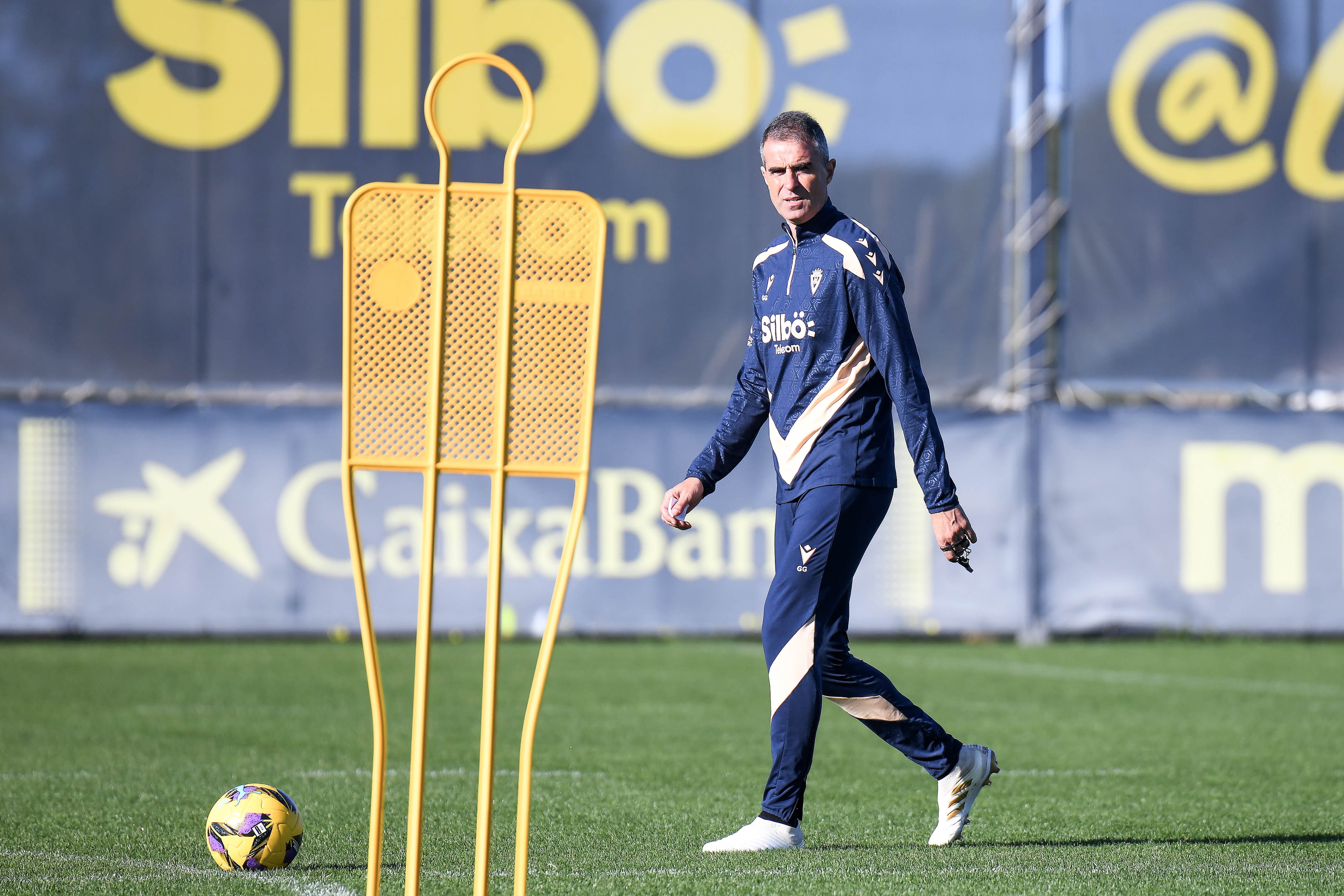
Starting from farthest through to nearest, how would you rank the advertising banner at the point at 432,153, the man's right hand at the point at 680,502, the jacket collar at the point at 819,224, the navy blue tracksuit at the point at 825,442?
the advertising banner at the point at 432,153
the man's right hand at the point at 680,502
the jacket collar at the point at 819,224
the navy blue tracksuit at the point at 825,442

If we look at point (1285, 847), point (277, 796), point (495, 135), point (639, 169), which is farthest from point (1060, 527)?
point (277, 796)

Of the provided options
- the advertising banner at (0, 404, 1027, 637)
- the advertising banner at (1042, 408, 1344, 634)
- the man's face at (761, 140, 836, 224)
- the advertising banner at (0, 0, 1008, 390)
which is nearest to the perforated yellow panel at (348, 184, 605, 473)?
the man's face at (761, 140, 836, 224)

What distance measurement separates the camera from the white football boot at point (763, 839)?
4.34 m

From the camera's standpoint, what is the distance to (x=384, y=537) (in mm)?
12742

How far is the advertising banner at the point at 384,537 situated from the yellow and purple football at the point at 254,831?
8.17 metres

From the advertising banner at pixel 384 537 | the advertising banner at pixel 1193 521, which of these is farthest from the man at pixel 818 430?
the advertising banner at pixel 1193 521

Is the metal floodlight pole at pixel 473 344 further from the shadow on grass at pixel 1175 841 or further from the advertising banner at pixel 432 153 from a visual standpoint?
the advertising banner at pixel 432 153

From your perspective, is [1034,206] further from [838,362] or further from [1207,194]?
[838,362]

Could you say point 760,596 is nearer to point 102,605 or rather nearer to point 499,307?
point 102,605

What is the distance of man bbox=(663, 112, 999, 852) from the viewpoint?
4297 millimetres

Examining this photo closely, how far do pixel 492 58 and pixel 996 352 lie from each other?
10752 mm

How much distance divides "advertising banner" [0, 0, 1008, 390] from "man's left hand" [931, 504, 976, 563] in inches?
357

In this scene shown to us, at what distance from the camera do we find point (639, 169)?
13391 mm

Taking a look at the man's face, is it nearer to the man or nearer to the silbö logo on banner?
the man
